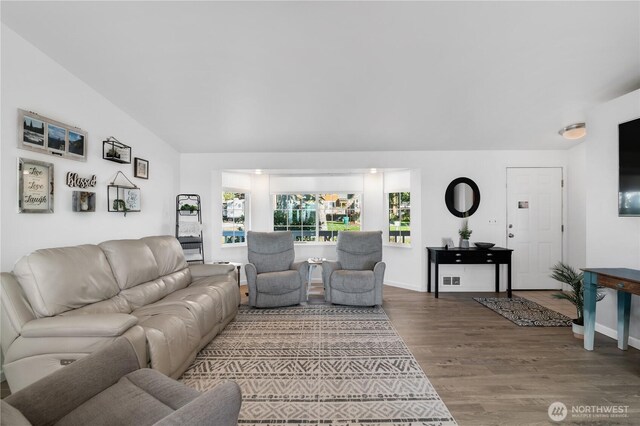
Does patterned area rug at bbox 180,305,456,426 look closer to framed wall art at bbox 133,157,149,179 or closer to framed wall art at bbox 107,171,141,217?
framed wall art at bbox 107,171,141,217

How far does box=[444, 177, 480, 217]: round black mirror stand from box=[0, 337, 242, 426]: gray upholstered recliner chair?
463 cm

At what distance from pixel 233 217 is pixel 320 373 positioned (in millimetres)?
3747

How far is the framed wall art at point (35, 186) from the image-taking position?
219 cm

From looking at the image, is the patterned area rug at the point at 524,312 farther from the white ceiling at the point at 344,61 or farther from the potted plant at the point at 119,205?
the potted plant at the point at 119,205

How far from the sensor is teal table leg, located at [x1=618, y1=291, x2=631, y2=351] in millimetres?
2619

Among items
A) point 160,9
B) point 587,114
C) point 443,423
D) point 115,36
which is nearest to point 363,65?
point 160,9

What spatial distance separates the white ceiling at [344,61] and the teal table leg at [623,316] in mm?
2221

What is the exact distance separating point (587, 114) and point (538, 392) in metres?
3.11

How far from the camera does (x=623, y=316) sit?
8.66 ft

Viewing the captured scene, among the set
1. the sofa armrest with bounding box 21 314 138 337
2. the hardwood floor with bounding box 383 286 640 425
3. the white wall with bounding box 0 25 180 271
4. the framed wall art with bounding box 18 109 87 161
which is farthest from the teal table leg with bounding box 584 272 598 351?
the framed wall art with bounding box 18 109 87 161

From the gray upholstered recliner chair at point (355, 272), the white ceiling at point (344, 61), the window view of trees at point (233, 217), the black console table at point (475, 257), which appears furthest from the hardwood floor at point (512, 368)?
the window view of trees at point (233, 217)

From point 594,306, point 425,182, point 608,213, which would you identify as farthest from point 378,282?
point 608,213

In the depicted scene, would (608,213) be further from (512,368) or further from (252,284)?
(252,284)

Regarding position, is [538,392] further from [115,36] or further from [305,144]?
[115,36]
